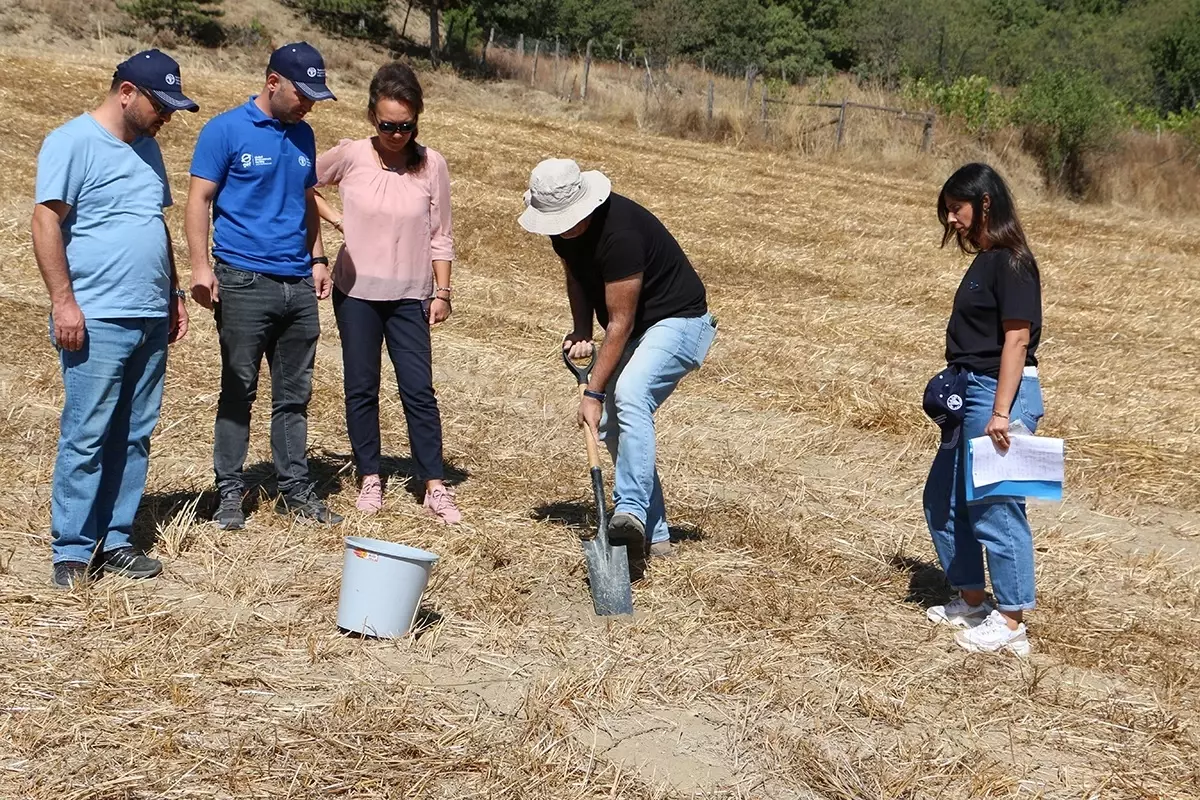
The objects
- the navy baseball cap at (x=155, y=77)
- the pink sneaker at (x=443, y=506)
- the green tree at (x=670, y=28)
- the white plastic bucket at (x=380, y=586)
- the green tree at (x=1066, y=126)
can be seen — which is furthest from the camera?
the green tree at (x=670, y=28)

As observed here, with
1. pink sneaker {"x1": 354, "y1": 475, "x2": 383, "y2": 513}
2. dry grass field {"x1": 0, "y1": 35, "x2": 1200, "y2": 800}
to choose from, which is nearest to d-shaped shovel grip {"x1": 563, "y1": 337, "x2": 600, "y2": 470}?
dry grass field {"x1": 0, "y1": 35, "x2": 1200, "y2": 800}

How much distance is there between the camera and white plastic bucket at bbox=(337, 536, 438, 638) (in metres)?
4.22

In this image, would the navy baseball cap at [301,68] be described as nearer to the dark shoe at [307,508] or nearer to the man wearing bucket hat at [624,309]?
the man wearing bucket hat at [624,309]

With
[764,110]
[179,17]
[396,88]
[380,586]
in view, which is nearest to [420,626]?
[380,586]

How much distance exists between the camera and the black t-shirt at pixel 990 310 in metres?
4.27

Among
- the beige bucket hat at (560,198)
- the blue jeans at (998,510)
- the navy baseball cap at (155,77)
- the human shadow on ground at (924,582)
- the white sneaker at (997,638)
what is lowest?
the human shadow on ground at (924,582)

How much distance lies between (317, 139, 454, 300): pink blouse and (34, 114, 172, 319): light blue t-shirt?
98cm

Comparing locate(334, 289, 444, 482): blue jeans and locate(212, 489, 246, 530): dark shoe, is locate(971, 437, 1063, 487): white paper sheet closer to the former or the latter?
locate(334, 289, 444, 482): blue jeans

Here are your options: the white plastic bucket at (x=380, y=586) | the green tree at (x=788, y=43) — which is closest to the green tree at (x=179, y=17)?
the green tree at (x=788, y=43)

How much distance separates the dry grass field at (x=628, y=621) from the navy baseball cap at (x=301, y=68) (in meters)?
1.81

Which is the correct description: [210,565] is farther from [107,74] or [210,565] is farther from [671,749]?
[107,74]

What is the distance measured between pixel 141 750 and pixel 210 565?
1412 millimetres

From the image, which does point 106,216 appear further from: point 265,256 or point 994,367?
point 994,367

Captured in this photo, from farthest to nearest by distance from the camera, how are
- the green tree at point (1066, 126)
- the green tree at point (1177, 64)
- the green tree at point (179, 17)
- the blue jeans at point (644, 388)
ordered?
the green tree at point (1177, 64) → the green tree at point (179, 17) → the green tree at point (1066, 126) → the blue jeans at point (644, 388)
